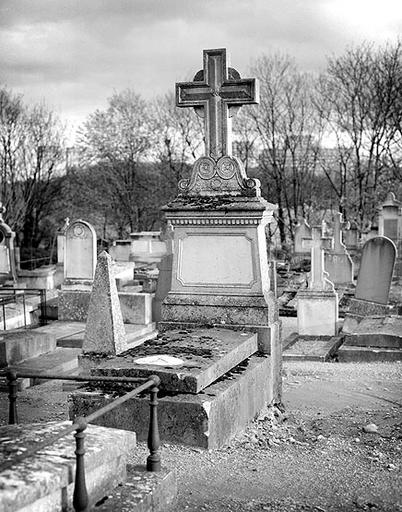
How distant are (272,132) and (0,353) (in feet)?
105

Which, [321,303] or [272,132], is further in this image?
[272,132]

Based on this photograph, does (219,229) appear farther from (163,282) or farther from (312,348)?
(163,282)

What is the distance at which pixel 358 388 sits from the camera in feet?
28.6

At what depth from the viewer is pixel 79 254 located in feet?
51.6

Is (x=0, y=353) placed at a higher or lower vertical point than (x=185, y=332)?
lower

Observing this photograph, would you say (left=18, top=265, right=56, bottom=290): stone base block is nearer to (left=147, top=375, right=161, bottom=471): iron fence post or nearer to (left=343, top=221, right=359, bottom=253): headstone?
(left=343, top=221, right=359, bottom=253): headstone

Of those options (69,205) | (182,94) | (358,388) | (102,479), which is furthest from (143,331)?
(69,205)

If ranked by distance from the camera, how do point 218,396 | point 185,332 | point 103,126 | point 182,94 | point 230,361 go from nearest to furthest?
point 218,396 < point 230,361 < point 185,332 < point 182,94 < point 103,126

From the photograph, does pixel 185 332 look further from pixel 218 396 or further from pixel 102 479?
pixel 102 479

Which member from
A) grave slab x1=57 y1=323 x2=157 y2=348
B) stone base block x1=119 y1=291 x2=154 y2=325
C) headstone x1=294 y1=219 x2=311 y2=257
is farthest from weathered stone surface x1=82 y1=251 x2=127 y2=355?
headstone x1=294 y1=219 x2=311 y2=257

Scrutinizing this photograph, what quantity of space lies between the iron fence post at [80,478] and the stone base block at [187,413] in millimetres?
1975

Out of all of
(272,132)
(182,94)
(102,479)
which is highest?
(272,132)

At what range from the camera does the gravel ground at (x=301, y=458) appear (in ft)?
15.2

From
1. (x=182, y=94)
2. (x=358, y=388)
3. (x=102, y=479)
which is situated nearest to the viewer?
(x=102, y=479)
